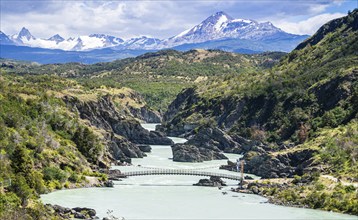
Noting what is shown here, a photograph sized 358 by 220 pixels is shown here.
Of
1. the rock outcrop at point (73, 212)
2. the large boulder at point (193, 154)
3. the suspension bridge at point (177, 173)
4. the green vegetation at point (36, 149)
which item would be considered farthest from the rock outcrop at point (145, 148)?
the rock outcrop at point (73, 212)

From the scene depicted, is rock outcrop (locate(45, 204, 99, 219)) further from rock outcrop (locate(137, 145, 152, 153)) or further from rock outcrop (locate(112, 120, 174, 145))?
rock outcrop (locate(112, 120, 174, 145))

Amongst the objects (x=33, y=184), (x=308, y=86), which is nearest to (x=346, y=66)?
(x=308, y=86)

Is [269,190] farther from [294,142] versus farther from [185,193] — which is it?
[294,142]

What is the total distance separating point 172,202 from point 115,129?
75.8 metres

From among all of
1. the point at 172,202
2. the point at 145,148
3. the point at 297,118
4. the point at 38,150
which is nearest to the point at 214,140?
the point at 145,148

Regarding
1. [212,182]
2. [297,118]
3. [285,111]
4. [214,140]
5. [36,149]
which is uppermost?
[285,111]

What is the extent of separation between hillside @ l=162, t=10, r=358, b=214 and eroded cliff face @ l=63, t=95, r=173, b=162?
12.2m

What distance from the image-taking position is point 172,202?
9238 cm

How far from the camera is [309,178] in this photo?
335ft

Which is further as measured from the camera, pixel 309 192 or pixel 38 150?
pixel 38 150

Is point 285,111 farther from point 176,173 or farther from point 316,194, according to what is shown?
point 316,194

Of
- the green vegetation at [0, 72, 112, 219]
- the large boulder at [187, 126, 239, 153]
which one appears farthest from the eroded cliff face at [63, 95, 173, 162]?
the large boulder at [187, 126, 239, 153]

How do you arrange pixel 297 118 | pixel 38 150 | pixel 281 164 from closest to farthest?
pixel 38 150 → pixel 281 164 → pixel 297 118

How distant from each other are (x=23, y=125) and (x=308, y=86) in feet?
264
